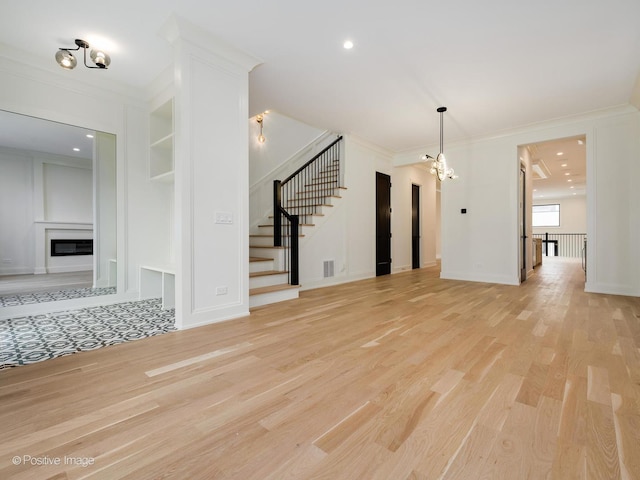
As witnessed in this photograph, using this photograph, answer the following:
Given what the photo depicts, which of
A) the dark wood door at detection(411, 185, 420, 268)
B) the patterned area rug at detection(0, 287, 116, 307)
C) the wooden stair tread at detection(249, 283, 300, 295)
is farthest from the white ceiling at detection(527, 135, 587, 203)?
the patterned area rug at detection(0, 287, 116, 307)

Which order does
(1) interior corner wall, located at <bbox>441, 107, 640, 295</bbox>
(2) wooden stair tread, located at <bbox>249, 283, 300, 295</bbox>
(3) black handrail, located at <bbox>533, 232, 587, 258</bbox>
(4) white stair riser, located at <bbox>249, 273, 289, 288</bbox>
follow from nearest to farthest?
(2) wooden stair tread, located at <bbox>249, 283, 300, 295</bbox>, (4) white stair riser, located at <bbox>249, 273, 289, 288</bbox>, (1) interior corner wall, located at <bbox>441, 107, 640, 295</bbox>, (3) black handrail, located at <bbox>533, 232, 587, 258</bbox>

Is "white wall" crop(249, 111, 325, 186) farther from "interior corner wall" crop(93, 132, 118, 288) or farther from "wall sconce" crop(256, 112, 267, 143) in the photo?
"interior corner wall" crop(93, 132, 118, 288)

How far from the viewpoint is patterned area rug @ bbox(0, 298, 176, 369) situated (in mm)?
2412

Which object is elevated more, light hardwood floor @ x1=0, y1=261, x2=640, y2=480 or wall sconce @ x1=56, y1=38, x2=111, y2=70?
wall sconce @ x1=56, y1=38, x2=111, y2=70

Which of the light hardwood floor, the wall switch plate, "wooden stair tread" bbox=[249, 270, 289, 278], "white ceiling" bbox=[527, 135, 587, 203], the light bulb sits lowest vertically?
the light hardwood floor

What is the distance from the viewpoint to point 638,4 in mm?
2680

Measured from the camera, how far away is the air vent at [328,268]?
5.73 meters

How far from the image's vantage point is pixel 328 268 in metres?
5.78

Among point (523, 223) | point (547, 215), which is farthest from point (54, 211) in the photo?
point (547, 215)

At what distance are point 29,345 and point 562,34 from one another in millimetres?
5917

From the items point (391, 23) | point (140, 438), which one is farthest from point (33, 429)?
point (391, 23)

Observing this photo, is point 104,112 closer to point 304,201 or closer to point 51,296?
point 51,296

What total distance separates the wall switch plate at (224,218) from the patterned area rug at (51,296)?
7.13 ft

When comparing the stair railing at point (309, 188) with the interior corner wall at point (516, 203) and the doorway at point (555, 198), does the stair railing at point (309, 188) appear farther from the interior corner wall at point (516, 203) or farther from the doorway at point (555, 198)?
the doorway at point (555, 198)
